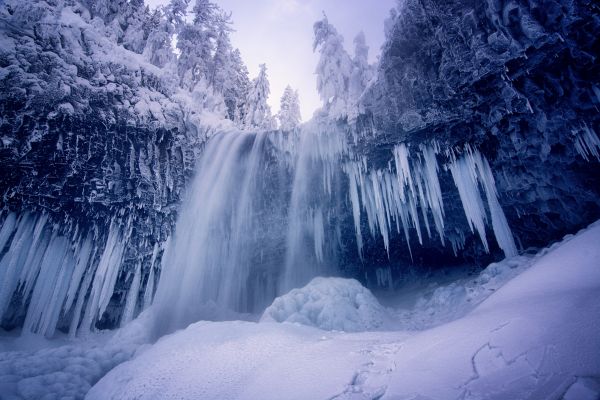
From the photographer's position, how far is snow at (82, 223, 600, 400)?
2111mm

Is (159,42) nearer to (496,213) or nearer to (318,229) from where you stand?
(318,229)

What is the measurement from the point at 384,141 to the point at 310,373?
9.19 metres

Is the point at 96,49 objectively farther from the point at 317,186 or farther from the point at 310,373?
the point at 310,373

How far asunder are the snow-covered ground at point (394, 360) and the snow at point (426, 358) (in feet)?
→ 0.04

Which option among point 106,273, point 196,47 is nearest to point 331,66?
point 196,47

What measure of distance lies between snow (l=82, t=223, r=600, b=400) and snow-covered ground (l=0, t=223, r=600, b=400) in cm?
1

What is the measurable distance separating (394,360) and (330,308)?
5.58 m

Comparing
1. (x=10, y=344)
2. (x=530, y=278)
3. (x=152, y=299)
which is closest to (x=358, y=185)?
(x=530, y=278)

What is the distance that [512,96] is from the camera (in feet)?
26.5

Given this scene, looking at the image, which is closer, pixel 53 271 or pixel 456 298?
pixel 456 298

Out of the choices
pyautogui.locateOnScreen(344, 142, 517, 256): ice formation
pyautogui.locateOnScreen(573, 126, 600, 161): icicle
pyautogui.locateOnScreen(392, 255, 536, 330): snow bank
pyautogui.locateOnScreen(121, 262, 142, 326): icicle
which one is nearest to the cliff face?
pyautogui.locateOnScreen(573, 126, 600, 161): icicle

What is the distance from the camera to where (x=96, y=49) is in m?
9.57

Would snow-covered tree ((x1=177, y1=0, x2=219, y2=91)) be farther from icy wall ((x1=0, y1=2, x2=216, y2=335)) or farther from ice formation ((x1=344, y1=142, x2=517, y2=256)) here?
ice formation ((x1=344, y1=142, x2=517, y2=256))

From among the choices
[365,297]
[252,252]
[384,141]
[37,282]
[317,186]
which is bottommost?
[365,297]
